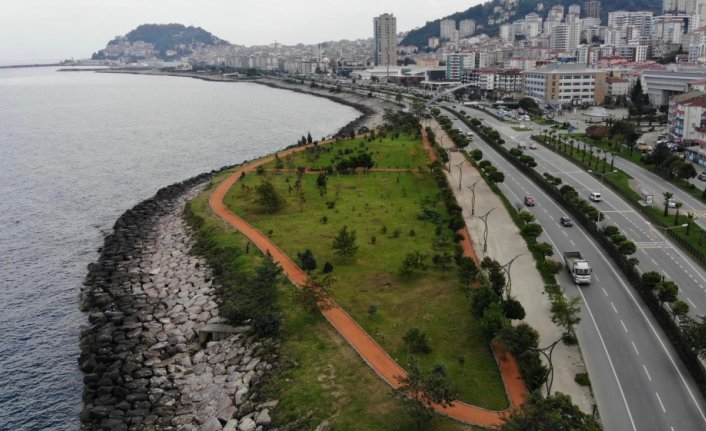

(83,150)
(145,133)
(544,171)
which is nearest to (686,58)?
(544,171)

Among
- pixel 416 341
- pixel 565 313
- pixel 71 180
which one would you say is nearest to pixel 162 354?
pixel 416 341

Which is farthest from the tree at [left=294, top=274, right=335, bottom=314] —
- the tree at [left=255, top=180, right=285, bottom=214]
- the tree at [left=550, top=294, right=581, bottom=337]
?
the tree at [left=255, top=180, right=285, bottom=214]

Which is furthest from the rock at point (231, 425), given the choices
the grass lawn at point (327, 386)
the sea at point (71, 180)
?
the sea at point (71, 180)

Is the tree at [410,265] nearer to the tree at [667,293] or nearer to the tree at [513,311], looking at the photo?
the tree at [513,311]

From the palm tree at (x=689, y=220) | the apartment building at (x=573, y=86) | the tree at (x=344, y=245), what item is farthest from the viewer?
the apartment building at (x=573, y=86)

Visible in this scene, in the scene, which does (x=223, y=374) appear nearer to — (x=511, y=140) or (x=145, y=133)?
(x=511, y=140)

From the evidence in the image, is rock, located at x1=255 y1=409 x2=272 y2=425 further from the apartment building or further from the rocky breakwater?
the apartment building
